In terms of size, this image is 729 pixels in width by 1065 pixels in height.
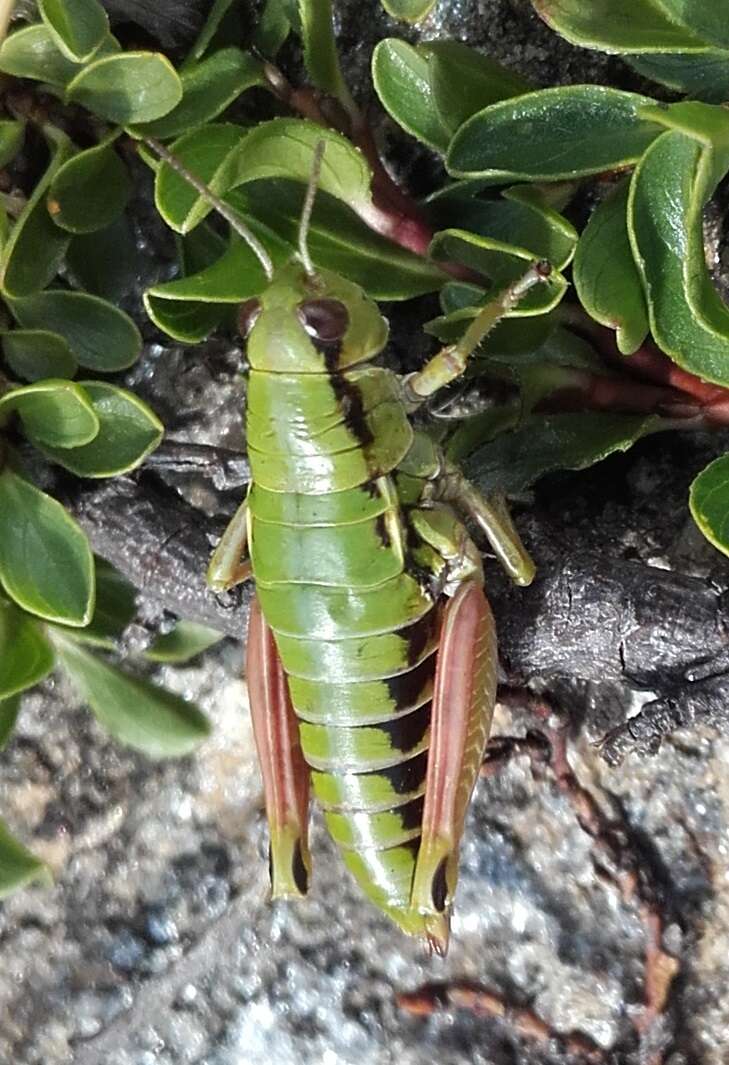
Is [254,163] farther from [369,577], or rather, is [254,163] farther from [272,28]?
[369,577]

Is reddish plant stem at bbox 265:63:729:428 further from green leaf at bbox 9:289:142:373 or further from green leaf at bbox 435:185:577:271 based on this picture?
green leaf at bbox 9:289:142:373

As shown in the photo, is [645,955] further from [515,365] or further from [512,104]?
[512,104]

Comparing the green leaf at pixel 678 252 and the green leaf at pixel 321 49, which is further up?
the green leaf at pixel 321 49

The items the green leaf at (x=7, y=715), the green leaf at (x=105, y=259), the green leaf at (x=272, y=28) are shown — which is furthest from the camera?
the green leaf at (x=7, y=715)

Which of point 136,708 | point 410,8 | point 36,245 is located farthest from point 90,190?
point 136,708

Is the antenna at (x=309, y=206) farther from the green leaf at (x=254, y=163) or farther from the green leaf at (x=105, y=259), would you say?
the green leaf at (x=105, y=259)

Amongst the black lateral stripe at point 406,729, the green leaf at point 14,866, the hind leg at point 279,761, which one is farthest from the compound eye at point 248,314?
the green leaf at point 14,866

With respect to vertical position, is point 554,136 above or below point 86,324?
above
